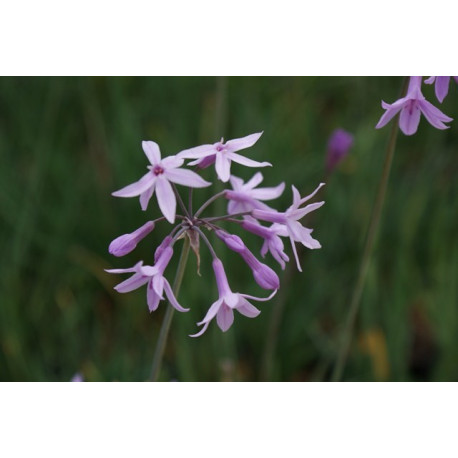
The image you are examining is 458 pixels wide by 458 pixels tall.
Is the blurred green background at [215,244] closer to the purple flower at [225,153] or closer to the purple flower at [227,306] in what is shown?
the purple flower at [227,306]

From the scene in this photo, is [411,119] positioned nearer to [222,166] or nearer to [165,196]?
[222,166]

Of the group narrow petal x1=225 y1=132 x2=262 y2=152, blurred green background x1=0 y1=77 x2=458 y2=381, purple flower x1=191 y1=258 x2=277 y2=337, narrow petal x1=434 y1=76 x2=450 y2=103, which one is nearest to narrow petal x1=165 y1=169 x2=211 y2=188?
narrow petal x1=225 y1=132 x2=262 y2=152

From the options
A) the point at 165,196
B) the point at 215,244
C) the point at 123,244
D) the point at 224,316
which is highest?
the point at 165,196

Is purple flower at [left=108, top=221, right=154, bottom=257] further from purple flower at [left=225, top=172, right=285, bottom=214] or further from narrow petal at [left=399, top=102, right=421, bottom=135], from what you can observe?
narrow petal at [left=399, top=102, right=421, bottom=135]

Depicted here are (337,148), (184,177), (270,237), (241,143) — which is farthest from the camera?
(337,148)

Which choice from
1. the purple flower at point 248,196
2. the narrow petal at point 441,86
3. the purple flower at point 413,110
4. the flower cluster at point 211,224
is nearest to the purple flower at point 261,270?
the flower cluster at point 211,224

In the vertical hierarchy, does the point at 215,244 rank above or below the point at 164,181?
below

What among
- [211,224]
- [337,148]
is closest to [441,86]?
[211,224]
